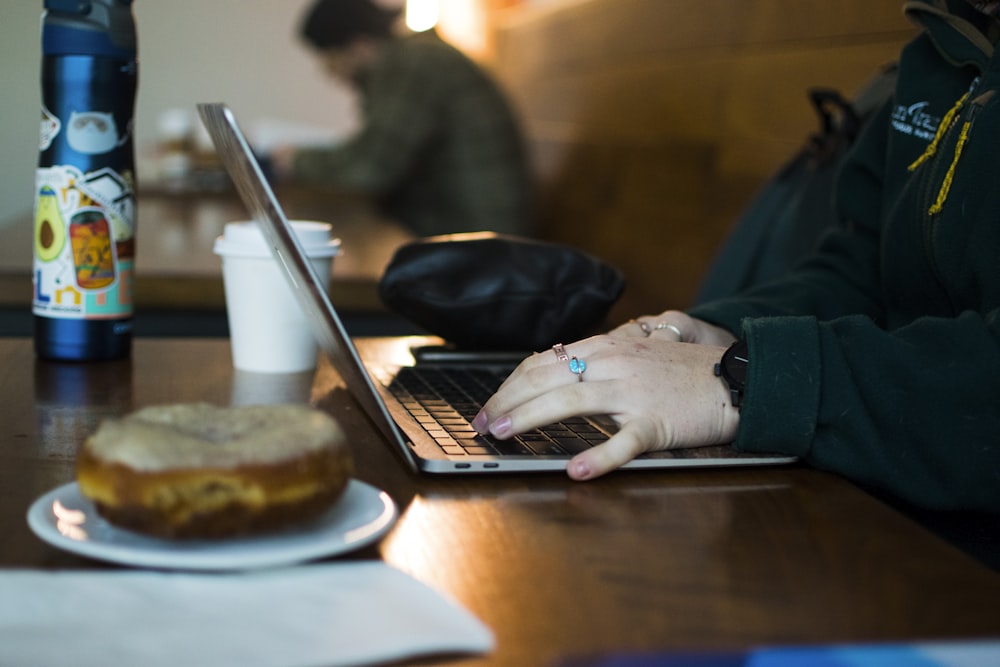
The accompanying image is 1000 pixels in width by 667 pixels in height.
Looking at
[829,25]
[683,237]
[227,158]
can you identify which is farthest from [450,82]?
[227,158]

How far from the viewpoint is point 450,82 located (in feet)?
10.9

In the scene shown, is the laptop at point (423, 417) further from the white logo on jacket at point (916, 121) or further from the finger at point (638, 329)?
the white logo on jacket at point (916, 121)

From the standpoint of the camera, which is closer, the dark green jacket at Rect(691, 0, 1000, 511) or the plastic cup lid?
the dark green jacket at Rect(691, 0, 1000, 511)

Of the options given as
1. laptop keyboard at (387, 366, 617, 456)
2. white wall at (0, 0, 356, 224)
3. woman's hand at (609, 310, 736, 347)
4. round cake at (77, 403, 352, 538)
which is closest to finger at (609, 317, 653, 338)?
woman's hand at (609, 310, 736, 347)

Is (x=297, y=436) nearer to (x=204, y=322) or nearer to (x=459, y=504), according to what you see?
(x=459, y=504)

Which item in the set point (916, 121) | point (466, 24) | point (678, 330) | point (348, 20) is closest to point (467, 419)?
point (678, 330)

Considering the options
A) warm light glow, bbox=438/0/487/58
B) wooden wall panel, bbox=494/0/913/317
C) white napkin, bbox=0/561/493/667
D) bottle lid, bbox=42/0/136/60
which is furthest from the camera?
warm light glow, bbox=438/0/487/58

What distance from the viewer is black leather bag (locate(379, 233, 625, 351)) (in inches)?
41.5

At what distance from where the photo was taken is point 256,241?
972 millimetres

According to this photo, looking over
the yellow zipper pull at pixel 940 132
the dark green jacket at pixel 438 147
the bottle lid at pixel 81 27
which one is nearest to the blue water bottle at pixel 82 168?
the bottle lid at pixel 81 27

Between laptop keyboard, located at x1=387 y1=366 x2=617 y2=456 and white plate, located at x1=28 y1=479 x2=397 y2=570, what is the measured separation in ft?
0.55

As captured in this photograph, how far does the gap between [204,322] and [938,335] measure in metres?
1.01

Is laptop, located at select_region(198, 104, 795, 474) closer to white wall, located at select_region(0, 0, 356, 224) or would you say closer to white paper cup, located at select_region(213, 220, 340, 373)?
white paper cup, located at select_region(213, 220, 340, 373)

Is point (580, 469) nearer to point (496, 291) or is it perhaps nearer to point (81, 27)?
point (496, 291)
